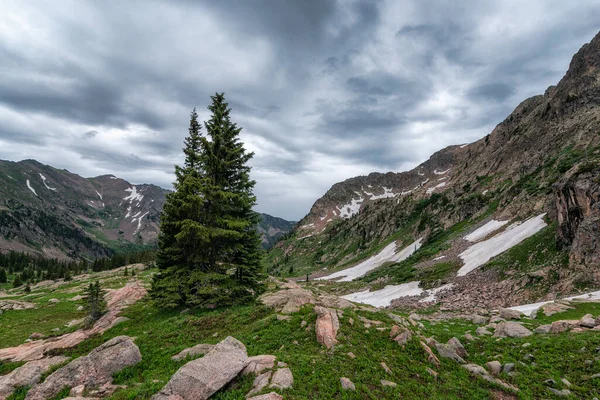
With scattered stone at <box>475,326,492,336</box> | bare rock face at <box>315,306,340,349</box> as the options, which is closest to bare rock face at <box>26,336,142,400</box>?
bare rock face at <box>315,306,340,349</box>

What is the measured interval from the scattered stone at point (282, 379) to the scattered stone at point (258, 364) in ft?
2.38

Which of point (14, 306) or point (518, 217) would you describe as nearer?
point (14, 306)

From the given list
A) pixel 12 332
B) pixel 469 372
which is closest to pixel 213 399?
pixel 469 372

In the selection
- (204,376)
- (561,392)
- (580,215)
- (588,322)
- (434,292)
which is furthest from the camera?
(434,292)

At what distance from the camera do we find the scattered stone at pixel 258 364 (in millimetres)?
10791

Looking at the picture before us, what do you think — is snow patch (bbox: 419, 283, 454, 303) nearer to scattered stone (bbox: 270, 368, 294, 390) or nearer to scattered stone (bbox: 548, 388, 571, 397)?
scattered stone (bbox: 548, 388, 571, 397)

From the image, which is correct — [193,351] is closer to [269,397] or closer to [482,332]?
[269,397]

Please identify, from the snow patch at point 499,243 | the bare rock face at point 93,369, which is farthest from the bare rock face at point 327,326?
the snow patch at point 499,243

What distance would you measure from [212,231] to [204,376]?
13792 mm

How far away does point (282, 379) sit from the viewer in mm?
10047

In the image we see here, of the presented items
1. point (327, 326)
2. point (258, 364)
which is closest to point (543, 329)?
point (327, 326)

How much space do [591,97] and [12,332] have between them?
13286 centimetres

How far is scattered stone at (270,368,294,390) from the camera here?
9711 millimetres

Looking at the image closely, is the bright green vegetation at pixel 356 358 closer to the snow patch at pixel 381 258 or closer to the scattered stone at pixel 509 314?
the scattered stone at pixel 509 314
